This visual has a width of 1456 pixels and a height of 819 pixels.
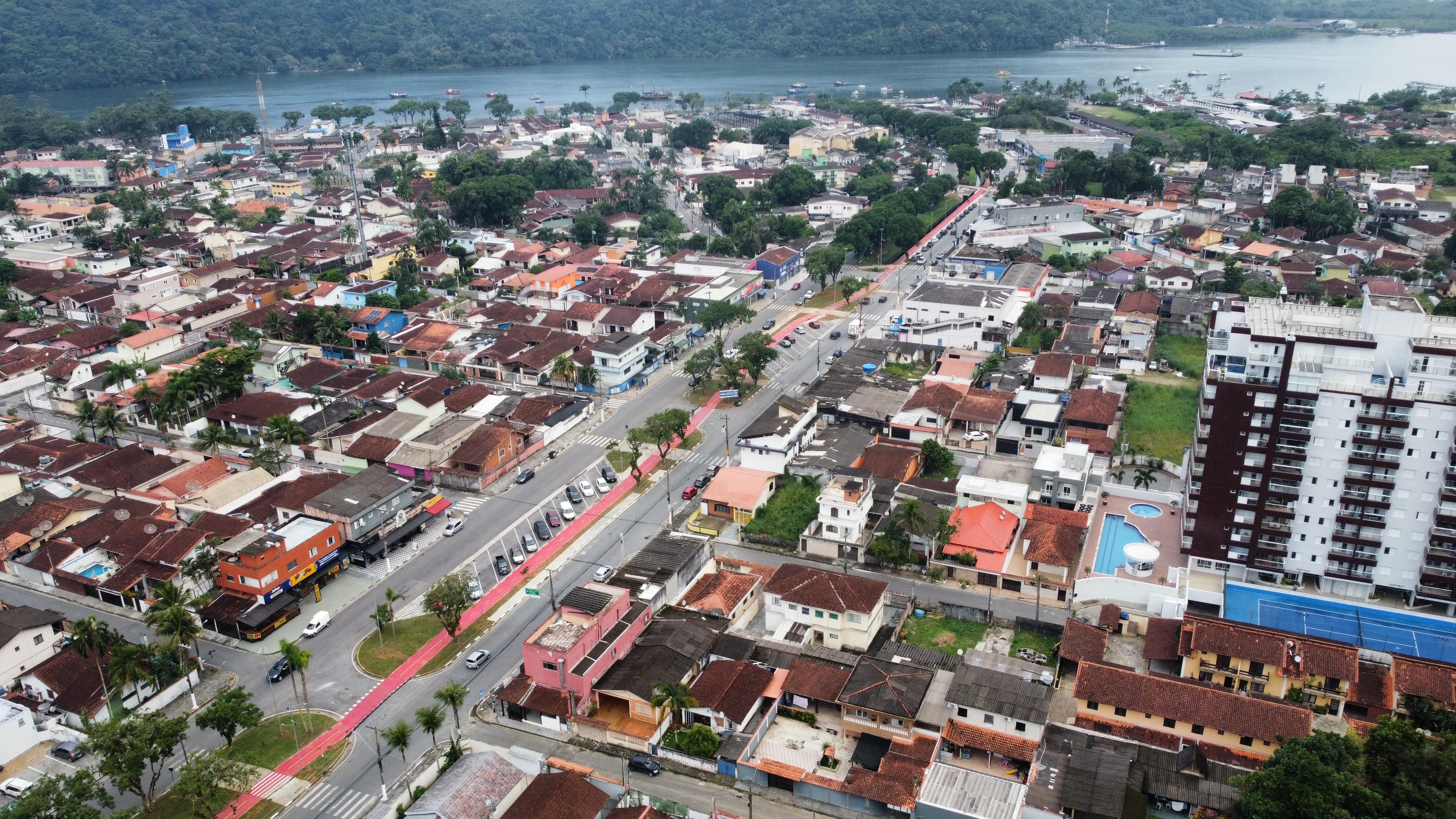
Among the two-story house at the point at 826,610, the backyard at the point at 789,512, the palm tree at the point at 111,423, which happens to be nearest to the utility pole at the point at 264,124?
the palm tree at the point at 111,423

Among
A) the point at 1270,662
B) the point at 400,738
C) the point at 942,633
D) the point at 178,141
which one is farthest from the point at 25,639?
the point at 178,141

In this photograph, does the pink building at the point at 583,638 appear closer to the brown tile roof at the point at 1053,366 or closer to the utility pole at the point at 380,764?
the utility pole at the point at 380,764

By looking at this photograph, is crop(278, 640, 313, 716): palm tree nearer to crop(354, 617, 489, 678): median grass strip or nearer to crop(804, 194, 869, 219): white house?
crop(354, 617, 489, 678): median grass strip

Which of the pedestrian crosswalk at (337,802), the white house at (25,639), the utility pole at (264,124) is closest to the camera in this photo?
the pedestrian crosswalk at (337,802)

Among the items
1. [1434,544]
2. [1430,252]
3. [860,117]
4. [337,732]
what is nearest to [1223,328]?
[1434,544]

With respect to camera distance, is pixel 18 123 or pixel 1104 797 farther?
pixel 18 123

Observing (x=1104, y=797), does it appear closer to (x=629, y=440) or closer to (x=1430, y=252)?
(x=629, y=440)
